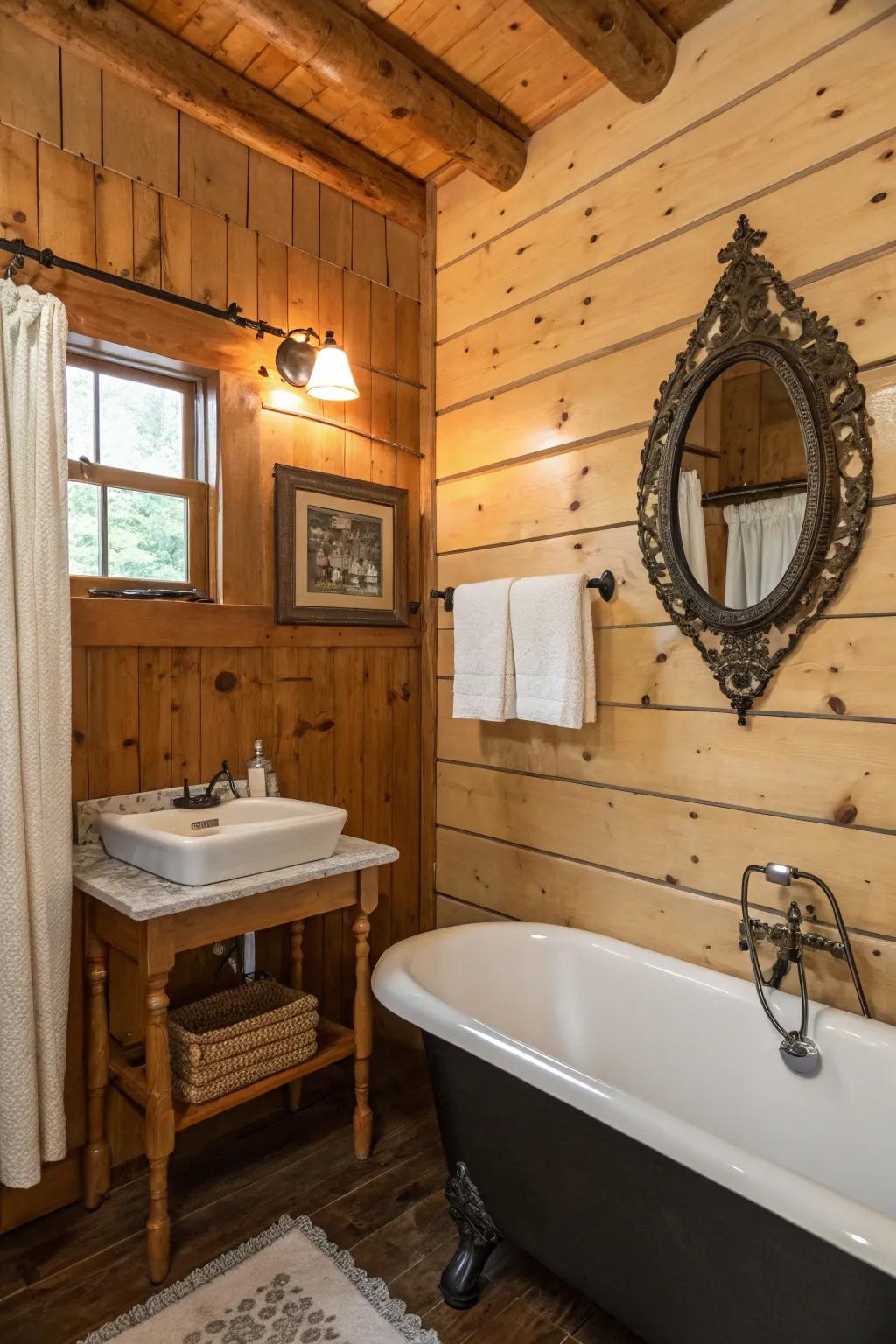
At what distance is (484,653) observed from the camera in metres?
2.30

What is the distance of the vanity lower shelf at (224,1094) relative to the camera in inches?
70.2

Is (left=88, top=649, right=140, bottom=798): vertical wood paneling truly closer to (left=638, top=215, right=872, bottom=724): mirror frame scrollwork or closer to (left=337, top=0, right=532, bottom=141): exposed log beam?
(left=638, top=215, right=872, bottom=724): mirror frame scrollwork

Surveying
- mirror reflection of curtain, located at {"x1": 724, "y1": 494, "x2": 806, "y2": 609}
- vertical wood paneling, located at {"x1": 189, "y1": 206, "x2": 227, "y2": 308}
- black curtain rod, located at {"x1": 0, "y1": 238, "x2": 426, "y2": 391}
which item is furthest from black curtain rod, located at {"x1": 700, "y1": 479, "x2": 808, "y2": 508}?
vertical wood paneling, located at {"x1": 189, "y1": 206, "x2": 227, "y2": 308}

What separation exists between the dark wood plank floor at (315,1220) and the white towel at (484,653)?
1153 millimetres

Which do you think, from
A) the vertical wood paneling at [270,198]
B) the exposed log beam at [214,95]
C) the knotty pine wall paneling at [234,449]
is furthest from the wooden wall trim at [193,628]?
the exposed log beam at [214,95]

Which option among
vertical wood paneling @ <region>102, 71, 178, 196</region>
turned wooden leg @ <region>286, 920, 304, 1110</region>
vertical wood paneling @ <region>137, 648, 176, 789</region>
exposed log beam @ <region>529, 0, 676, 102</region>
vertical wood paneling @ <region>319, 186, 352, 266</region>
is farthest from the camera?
vertical wood paneling @ <region>319, 186, 352, 266</region>

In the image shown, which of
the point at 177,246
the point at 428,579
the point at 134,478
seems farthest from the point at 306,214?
the point at 428,579

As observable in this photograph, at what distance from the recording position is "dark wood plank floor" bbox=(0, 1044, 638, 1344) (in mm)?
1574

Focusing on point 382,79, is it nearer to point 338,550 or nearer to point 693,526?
point 338,550

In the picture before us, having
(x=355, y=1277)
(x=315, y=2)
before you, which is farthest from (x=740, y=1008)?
(x=315, y=2)

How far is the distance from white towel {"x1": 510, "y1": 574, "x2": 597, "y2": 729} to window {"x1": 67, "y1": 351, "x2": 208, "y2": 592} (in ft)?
2.99

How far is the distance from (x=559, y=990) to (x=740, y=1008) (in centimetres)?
48

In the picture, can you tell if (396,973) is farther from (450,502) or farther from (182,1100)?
(450,502)

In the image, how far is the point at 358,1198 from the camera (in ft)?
6.28
